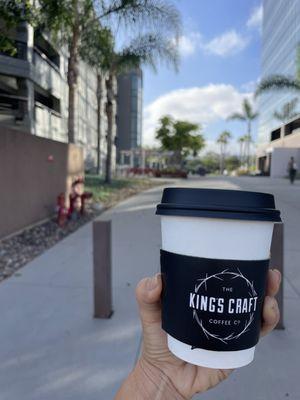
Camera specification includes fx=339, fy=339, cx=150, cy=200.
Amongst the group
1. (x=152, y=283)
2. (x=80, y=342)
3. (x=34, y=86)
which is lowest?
(x=80, y=342)

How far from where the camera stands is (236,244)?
90 centimetres

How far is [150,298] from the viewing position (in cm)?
111

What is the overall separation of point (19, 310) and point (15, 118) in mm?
13910

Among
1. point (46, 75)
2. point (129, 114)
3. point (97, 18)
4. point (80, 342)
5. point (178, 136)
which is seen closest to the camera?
point (80, 342)

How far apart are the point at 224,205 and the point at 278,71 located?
5019 centimetres

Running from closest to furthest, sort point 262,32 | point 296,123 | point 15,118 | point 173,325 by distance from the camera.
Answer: point 173,325, point 15,118, point 296,123, point 262,32

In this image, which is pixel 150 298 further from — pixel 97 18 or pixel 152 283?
pixel 97 18

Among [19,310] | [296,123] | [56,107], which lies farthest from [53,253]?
[296,123]

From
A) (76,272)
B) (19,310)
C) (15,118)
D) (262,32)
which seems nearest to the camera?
(19,310)

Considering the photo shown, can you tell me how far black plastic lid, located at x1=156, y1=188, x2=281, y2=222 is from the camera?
0.89 m

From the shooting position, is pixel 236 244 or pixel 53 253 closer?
pixel 236 244

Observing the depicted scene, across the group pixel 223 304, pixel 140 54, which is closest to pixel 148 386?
pixel 223 304

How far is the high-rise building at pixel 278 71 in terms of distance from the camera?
36281 millimetres

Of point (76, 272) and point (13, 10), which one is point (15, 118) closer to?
point (13, 10)
